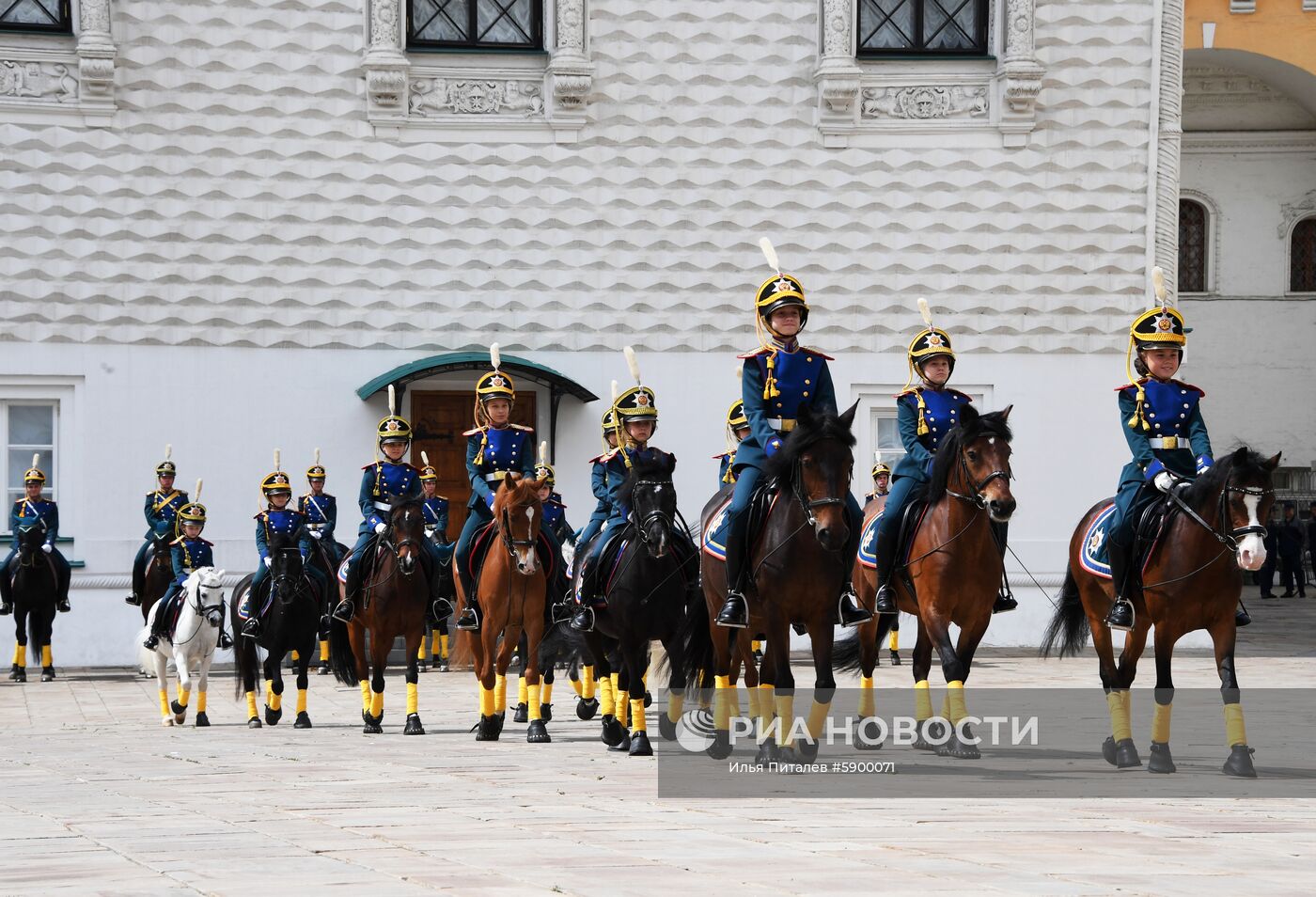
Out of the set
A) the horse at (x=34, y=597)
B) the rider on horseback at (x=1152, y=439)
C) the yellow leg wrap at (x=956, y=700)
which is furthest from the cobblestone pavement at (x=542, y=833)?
the horse at (x=34, y=597)

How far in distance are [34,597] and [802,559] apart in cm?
1340

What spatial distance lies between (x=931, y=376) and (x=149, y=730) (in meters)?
7.30

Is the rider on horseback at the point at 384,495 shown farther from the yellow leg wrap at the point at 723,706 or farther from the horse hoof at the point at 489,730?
the yellow leg wrap at the point at 723,706

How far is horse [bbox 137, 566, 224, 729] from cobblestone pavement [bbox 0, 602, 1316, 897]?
3.11 m

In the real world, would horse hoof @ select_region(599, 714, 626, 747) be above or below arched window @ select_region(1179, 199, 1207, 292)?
below

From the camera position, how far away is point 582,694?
16.2 meters

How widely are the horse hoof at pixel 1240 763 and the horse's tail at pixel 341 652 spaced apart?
8.00 meters

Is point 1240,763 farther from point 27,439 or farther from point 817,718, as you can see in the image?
point 27,439

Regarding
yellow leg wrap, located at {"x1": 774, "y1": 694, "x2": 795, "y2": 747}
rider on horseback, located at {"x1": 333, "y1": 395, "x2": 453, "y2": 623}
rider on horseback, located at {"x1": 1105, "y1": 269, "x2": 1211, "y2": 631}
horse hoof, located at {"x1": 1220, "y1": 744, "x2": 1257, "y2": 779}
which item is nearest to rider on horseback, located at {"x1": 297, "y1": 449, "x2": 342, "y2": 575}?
rider on horseback, located at {"x1": 333, "y1": 395, "x2": 453, "y2": 623}

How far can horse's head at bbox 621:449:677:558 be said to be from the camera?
12195 millimetres

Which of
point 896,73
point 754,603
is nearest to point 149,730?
point 754,603

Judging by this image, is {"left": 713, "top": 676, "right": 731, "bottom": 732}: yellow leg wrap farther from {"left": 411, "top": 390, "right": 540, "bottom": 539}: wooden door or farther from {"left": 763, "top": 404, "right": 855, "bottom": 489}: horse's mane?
{"left": 411, "top": 390, "right": 540, "bottom": 539}: wooden door

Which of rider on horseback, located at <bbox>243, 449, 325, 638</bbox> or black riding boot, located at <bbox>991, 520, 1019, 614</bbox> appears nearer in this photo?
black riding boot, located at <bbox>991, 520, 1019, 614</bbox>

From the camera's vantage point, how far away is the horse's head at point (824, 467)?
10570 mm
